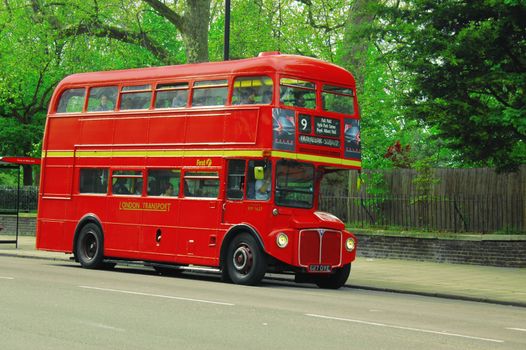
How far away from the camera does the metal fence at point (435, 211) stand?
88.7 feet

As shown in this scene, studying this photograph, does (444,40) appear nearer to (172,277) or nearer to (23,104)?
(172,277)

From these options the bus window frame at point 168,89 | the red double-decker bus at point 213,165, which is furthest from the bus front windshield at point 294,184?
the bus window frame at point 168,89

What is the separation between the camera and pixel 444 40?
78.2 ft

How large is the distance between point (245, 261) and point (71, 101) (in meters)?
7.43

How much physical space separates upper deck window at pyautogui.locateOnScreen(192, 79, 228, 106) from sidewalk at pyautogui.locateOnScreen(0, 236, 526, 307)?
468 cm

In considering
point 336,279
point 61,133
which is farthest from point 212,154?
point 61,133

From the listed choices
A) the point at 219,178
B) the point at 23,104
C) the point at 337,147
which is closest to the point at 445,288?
the point at 337,147

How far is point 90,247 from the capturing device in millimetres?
24594

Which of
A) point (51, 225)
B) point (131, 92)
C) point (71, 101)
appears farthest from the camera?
point (51, 225)

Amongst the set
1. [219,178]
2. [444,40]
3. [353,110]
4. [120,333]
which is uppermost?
[444,40]

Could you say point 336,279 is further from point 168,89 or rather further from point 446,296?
point 168,89

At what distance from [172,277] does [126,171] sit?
9.02ft

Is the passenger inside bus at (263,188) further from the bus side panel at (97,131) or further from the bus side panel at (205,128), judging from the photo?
the bus side panel at (97,131)

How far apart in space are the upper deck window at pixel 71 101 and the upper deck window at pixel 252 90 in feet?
17.7
